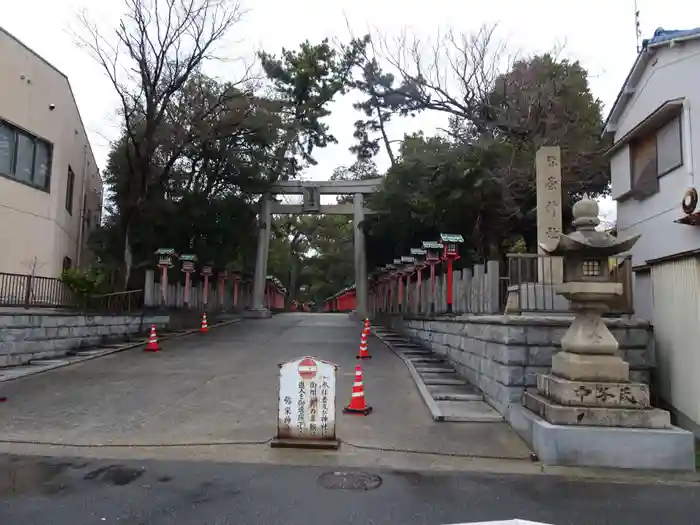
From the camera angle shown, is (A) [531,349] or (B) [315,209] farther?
(B) [315,209]

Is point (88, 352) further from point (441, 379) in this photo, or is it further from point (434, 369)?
point (441, 379)

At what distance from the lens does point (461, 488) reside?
573 centimetres

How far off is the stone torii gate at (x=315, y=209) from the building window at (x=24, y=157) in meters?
16.7

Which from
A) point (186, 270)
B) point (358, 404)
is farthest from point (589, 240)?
point (186, 270)

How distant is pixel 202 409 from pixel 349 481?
4227mm

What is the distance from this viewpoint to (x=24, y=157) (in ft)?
60.0

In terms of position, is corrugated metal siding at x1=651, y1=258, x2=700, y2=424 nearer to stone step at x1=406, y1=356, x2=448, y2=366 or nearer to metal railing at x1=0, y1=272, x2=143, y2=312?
stone step at x1=406, y1=356, x2=448, y2=366

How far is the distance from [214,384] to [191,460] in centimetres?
505

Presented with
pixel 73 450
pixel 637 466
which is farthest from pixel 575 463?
pixel 73 450

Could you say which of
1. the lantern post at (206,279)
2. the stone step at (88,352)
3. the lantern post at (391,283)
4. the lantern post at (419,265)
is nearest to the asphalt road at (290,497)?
the stone step at (88,352)

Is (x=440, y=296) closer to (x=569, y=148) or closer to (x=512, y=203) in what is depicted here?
(x=512, y=203)

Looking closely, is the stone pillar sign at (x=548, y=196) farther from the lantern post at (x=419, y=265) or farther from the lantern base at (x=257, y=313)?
the lantern base at (x=257, y=313)

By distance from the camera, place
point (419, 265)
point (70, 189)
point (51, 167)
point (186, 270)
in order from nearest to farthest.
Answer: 1. point (51, 167)
2. point (419, 265)
3. point (70, 189)
4. point (186, 270)

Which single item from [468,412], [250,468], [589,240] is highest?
[589,240]
